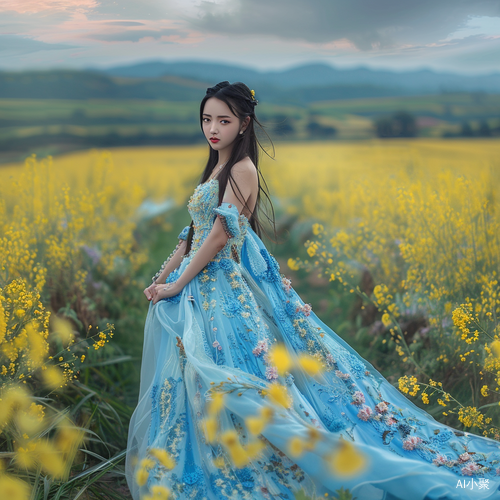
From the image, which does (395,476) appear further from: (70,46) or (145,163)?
(145,163)

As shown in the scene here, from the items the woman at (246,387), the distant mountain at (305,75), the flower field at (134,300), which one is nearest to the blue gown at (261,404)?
the woman at (246,387)

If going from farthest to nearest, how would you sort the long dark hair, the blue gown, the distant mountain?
the distant mountain → the long dark hair → the blue gown

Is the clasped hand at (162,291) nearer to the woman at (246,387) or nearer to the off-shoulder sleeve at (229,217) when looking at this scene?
the woman at (246,387)

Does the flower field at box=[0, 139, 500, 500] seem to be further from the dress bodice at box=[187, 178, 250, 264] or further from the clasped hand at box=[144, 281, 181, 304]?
the dress bodice at box=[187, 178, 250, 264]

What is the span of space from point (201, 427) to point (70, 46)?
9.56ft

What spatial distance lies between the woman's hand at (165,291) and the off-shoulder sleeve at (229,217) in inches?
13.9

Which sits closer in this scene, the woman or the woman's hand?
the woman

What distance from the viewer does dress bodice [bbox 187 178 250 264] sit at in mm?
2045

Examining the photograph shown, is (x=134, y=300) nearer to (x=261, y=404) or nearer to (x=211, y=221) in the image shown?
(x=211, y=221)

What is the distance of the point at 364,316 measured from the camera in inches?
134

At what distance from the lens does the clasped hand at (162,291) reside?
6.73ft

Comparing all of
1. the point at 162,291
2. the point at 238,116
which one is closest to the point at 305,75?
the point at 238,116

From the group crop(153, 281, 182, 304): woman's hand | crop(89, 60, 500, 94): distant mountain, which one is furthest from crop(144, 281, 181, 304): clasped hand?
crop(89, 60, 500, 94): distant mountain

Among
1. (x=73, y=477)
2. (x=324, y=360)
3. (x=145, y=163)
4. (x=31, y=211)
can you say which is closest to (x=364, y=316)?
(x=324, y=360)
